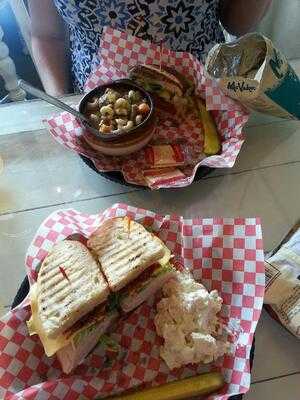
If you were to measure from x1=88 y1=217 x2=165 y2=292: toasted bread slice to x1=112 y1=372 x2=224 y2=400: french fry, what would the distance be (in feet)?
0.62

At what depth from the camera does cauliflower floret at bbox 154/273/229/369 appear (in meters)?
0.79

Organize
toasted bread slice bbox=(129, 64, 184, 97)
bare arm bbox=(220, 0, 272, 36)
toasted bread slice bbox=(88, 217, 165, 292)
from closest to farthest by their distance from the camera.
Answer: toasted bread slice bbox=(88, 217, 165, 292) → toasted bread slice bbox=(129, 64, 184, 97) → bare arm bbox=(220, 0, 272, 36)

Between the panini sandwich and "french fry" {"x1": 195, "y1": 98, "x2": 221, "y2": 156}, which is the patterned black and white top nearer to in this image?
"french fry" {"x1": 195, "y1": 98, "x2": 221, "y2": 156}

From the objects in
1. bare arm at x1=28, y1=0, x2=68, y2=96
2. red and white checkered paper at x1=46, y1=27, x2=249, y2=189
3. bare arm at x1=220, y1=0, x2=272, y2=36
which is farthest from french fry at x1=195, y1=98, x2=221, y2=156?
bare arm at x1=28, y1=0, x2=68, y2=96

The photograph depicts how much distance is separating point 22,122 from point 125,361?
2.33 feet

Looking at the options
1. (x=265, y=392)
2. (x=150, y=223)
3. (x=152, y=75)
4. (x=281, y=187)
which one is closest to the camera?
(x=265, y=392)

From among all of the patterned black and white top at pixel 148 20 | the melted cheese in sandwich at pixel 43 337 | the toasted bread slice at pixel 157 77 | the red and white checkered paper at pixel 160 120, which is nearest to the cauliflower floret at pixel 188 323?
the melted cheese in sandwich at pixel 43 337

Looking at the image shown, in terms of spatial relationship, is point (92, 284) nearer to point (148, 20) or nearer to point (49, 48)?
point (148, 20)

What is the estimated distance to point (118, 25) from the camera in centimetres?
129

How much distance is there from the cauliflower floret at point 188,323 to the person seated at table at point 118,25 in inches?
29.8

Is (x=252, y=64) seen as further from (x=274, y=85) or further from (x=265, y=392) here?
(x=265, y=392)

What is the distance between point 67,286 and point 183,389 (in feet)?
0.90

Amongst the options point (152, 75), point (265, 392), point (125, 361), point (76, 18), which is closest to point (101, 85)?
point (152, 75)

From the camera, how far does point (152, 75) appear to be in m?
1.23
